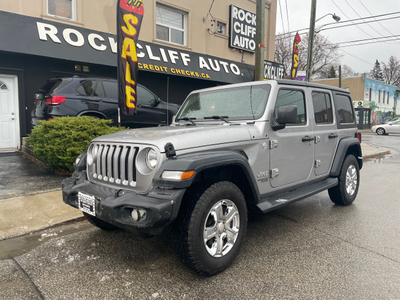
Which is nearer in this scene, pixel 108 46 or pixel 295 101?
pixel 295 101

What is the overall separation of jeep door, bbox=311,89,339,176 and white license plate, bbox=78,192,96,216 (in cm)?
302

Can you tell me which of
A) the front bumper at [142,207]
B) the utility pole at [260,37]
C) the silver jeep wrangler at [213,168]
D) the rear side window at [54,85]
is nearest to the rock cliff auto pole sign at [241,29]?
the utility pole at [260,37]

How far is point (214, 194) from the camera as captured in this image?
2.73m

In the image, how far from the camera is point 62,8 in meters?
9.33

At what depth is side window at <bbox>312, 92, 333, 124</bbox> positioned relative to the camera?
14.6 ft

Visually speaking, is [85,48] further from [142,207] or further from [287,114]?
[142,207]

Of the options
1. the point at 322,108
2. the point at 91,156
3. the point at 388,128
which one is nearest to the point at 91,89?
the point at 91,156

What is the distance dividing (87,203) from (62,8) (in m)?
8.63

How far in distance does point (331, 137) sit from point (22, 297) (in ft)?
14.0

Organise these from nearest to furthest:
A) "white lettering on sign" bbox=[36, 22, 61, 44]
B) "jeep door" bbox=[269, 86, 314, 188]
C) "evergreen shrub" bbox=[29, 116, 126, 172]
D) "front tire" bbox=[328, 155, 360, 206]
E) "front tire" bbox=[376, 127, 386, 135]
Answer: "jeep door" bbox=[269, 86, 314, 188] < "front tire" bbox=[328, 155, 360, 206] < "evergreen shrub" bbox=[29, 116, 126, 172] < "white lettering on sign" bbox=[36, 22, 61, 44] < "front tire" bbox=[376, 127, 386, 135]

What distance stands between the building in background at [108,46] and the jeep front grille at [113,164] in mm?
6297

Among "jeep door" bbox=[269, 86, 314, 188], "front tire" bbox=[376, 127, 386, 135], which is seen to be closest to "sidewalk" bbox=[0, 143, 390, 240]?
"jeep door" bbox=[269, 86, 314, 188]

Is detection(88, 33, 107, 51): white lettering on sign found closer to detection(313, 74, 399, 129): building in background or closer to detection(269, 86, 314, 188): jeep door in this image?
detection(269, 86, 314, 188): jeep door

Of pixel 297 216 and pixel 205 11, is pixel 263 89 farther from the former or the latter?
pixel 205 11
